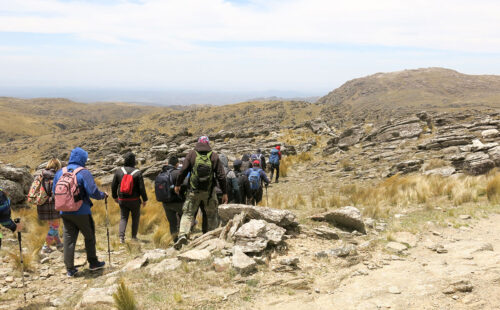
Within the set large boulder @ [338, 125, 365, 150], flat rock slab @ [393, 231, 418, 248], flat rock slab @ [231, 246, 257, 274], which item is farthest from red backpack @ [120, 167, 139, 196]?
large boulder @ [338, 125, 365, 150]

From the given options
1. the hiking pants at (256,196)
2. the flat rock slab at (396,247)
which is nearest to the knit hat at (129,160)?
the hiking pants at (256,196)

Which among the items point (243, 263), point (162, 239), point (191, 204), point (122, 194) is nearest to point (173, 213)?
point (162, 239)

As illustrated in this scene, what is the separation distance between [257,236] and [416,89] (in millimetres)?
104949

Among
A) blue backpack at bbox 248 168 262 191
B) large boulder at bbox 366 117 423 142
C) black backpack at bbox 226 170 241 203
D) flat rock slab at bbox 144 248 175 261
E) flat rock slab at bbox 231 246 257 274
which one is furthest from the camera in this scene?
large boulder at bbox 366 117 423 142

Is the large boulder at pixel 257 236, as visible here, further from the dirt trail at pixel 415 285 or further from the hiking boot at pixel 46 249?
the hiking boot at pixel 46 249

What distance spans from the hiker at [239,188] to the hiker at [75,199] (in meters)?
3.86

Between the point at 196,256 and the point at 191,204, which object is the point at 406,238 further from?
the point at 191,204

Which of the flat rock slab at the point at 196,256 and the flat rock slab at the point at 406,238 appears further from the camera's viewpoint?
the flat rock slab at the point at 406,238

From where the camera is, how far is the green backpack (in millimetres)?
6926

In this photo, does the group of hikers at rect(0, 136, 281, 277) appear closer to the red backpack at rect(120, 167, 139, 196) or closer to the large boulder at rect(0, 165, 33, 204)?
the red backpack at rect(120, 167, 139, 196)

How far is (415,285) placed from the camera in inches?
188

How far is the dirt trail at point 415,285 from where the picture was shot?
14.1ft

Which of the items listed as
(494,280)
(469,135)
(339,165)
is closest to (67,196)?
(494,280)

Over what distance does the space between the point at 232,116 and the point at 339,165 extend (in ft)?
165
